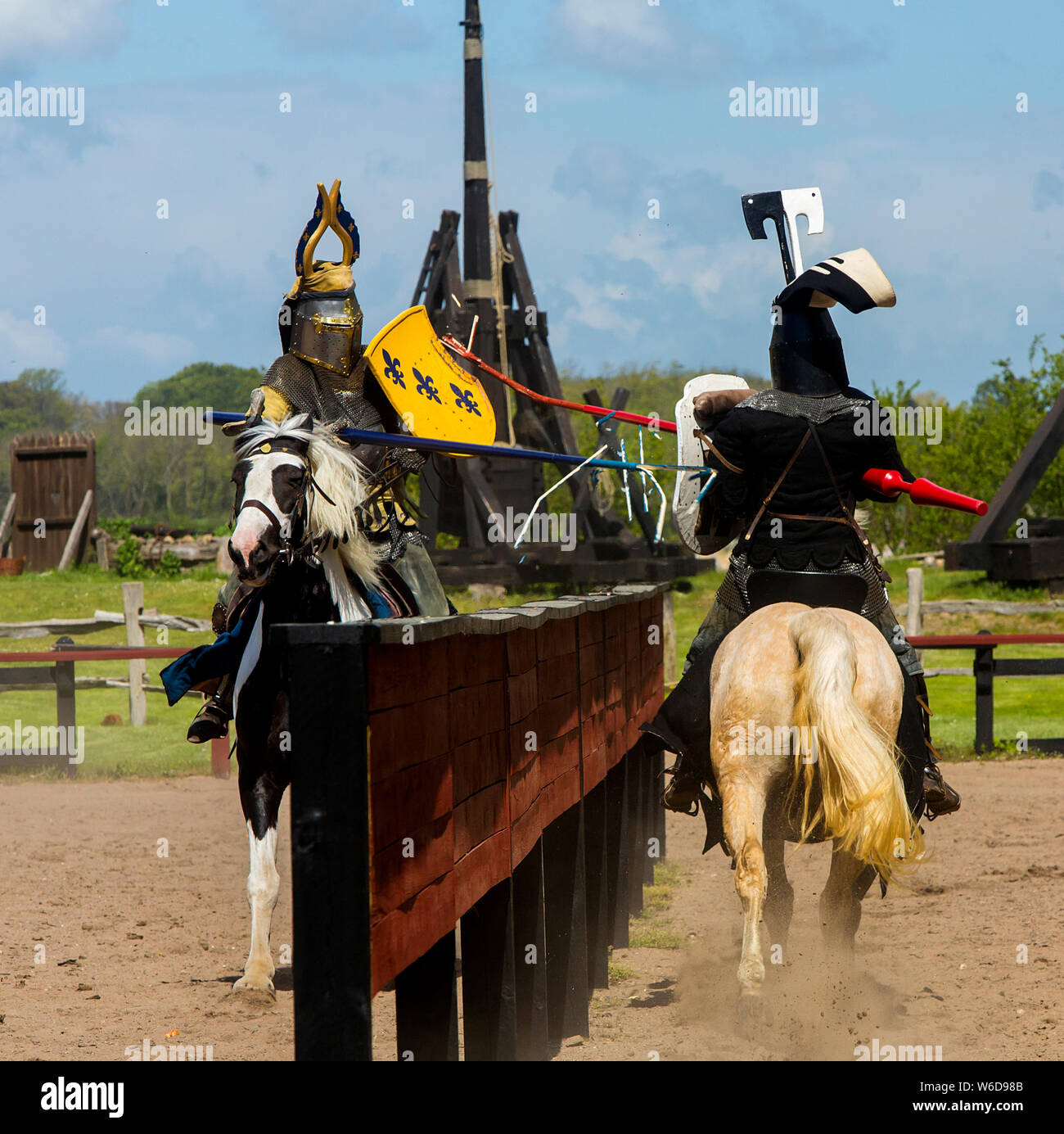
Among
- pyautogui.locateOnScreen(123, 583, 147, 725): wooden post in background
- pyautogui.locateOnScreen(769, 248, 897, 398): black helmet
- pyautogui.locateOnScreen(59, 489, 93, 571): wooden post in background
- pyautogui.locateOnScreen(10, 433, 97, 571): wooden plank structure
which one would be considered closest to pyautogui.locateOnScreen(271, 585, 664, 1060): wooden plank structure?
pyautogui.locateOnScreen(769, 248, 897, 398): black helmet

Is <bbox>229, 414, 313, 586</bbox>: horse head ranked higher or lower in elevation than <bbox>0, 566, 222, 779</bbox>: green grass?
higher

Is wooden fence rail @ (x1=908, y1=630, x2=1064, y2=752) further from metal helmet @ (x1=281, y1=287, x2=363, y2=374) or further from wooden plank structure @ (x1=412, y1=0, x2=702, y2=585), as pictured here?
wooden plank structure @ (x1=412, y1=0, x2=702, y2=585)

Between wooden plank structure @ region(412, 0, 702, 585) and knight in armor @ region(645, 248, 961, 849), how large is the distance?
1482 centimetres

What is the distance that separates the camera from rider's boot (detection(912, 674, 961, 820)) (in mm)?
4949

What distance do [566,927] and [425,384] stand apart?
2700 millimetres

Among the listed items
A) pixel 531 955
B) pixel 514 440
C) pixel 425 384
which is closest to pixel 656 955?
pixel 531 955

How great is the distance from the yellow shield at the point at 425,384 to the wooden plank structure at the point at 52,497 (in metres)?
21.3

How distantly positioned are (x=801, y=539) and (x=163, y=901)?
4.27 metres

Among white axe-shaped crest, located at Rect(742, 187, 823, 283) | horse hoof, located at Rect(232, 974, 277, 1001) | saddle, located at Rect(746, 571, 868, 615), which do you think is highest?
white axe-shaped crest, located at Rect(742, 187, 823, 283)

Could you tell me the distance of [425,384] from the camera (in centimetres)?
644

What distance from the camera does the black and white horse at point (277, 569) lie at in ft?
14.7

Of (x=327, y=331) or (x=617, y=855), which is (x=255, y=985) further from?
(x=327, y=331)

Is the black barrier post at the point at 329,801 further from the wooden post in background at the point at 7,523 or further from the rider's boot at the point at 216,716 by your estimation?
the wooden post in background at the point at 7,523
